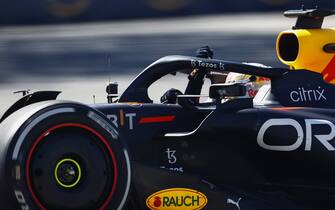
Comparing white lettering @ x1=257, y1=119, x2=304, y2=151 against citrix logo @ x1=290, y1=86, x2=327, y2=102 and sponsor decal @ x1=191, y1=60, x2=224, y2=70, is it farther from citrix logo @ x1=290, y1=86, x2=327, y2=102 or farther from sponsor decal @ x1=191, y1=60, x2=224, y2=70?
sponsor decal @ x1=191, y1=60, x2=224, y2=70

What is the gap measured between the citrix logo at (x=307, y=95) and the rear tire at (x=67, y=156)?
157cm

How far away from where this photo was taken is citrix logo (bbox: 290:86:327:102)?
199 inches

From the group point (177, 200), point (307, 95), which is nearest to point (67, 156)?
point (177, 200)

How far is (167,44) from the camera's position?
A: 48.9 feet

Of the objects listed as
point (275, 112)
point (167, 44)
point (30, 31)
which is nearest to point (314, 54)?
point (275, 112)

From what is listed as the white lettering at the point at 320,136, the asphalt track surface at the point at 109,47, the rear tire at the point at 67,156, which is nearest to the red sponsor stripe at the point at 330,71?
the white lettering at the point at 320,136

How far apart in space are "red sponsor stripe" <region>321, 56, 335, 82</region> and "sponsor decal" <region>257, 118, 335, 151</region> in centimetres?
112

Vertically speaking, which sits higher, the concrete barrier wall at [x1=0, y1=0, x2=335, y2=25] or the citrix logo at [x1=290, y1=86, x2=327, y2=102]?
the citrix logo at [x1=290, y1=86, x2=327, y2=102]

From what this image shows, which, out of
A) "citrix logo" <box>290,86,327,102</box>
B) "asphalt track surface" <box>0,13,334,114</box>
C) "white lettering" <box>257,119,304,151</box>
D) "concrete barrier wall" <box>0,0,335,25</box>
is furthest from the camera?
"concrete barrier wall" <box>0,0,335,25</box>

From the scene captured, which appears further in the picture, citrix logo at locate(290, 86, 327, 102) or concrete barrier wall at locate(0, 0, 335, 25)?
concrete barrier wall at locate(0, 0, 335, 25)

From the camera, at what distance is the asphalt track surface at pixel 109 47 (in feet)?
37.1

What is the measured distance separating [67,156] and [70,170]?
0.07m

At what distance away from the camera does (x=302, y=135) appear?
4.65 m

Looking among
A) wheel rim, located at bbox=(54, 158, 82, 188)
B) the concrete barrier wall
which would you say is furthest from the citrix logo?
the concrete barrier wall
